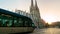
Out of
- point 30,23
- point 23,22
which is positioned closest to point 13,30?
point 23,22

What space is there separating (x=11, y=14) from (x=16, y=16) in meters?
1.99

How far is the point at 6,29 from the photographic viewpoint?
98.4ft

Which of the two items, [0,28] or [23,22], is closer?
[0,28]

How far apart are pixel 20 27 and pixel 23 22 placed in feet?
7.80

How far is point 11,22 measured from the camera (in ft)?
106

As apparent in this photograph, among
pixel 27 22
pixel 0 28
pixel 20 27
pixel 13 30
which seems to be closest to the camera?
pixel 0 28

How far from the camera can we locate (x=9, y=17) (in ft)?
106

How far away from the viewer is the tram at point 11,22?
30.3m

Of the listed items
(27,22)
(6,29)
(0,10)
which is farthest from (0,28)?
(27,22)

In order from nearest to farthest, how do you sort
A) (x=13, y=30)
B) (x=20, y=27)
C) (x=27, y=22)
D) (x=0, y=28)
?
(x=0, y=28) → (x=13, y=30) → (x=20, y=27) → (x=27, y=22)

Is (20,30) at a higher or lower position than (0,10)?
lower

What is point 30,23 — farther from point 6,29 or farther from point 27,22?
point 6,29

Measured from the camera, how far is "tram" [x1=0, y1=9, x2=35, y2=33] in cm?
3029

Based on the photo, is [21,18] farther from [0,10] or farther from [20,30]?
[0,10]
